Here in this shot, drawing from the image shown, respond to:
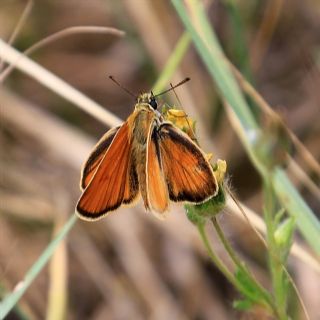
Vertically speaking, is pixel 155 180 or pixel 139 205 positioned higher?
pixel 139 205

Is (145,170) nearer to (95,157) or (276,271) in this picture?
(95,157)

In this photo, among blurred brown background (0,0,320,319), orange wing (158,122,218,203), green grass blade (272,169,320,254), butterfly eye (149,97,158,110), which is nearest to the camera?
orange wing (158,122,218,203)

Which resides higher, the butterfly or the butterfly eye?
the butterfly eye

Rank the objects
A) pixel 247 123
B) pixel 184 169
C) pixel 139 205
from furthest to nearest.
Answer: pixel 139 205
pixel 247 123
pixel 184 169

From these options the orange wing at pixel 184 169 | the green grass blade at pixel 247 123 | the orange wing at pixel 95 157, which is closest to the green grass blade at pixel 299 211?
the green grass blade at pixel 247 123


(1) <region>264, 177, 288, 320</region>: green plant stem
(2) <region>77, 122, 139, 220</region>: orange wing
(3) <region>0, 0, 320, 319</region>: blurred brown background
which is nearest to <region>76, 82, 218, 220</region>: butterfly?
(2) <region>77, 122, 139, 220</region>: orange wing

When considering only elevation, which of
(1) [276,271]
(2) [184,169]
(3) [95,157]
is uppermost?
(3) [95,157]

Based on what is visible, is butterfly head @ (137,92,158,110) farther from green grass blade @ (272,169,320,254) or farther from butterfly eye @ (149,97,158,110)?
green grass blade @ (272,169,320,254)

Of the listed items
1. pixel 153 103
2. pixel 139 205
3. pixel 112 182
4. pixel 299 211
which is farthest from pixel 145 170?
pixel 139 205
